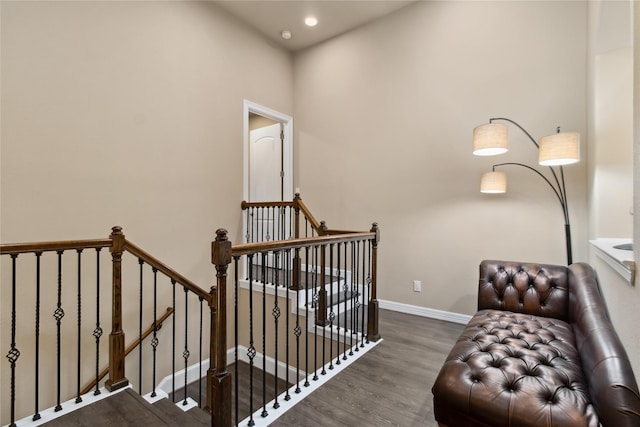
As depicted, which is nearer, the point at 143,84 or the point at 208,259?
the point at 143,84

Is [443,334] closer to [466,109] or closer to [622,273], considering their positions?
[622,273]

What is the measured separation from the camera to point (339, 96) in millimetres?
4484

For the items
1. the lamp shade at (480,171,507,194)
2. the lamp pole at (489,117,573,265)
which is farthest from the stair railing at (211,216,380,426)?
the lamp pole at (489,117,573,265)

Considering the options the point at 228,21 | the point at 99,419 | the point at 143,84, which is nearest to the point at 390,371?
the point at 99,419

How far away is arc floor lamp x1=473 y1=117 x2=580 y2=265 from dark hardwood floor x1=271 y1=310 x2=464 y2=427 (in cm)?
156

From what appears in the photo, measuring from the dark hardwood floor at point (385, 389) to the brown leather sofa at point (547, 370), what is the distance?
500 mm

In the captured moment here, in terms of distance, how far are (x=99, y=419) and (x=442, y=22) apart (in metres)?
4.79

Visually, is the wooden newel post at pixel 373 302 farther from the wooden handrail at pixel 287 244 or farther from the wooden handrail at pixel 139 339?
the wooden handrail at pixel 139 339

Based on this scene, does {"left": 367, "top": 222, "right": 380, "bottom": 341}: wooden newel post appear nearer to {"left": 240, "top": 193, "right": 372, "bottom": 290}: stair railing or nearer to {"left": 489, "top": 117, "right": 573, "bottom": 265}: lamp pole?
{"left": 240, "top": 193, "right": 372, "bottom": 290}: stair railing

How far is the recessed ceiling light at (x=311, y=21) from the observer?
13.6ft

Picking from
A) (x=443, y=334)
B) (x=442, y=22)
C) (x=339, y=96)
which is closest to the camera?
(x=443, y=334)

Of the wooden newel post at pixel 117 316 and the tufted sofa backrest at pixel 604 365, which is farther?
the wooden newel post at pixel 117 316

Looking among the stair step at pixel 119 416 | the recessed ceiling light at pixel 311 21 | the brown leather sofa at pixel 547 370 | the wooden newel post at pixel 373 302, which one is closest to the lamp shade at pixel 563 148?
the brown leather sofa at pixel 547 370

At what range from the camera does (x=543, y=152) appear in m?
2.42
